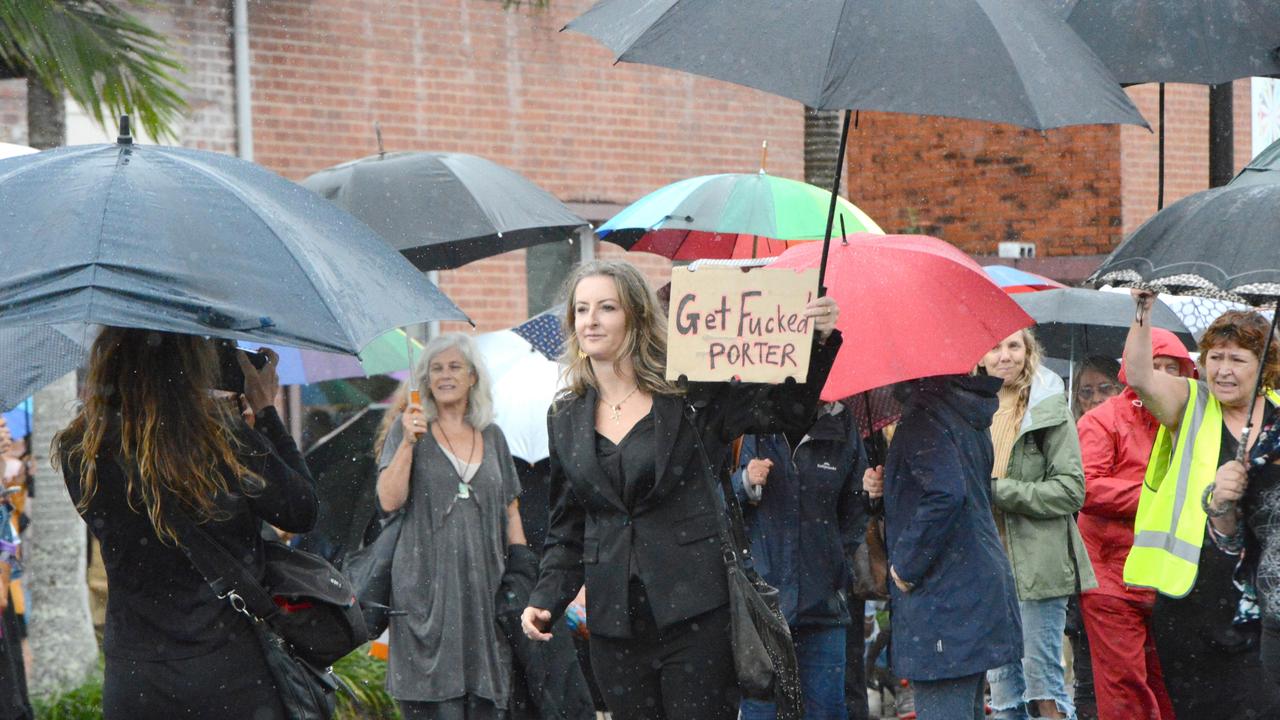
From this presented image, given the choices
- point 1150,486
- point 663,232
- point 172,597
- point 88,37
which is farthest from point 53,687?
point 1150,486

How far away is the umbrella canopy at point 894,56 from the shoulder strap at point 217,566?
1.70 m

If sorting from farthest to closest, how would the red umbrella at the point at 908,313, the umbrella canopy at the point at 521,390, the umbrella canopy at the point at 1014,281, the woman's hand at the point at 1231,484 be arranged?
the umbrella canopy at the point at 1014,281
the umbrella canopy at the point at 521,390
the red umbrella at the point at 908,313
the woman's hand at the point at 1231,484

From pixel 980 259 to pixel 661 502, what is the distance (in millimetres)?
11972

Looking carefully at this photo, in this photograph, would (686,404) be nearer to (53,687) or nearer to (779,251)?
(779,251)

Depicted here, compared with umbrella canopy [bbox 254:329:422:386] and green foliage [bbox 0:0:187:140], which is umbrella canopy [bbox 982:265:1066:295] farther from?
green foliage [bbox 0:0:187:140]

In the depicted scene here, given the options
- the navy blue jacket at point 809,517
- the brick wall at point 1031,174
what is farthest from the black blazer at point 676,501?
the brick wall at point 1031,174

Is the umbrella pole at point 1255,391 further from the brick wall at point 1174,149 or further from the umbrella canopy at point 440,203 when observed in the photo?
the brick wall at point 1174,149

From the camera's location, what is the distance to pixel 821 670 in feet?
22.8

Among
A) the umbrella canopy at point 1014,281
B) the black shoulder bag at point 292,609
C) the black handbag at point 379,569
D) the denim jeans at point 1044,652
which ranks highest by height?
the umbrella canopy at point 1014,281

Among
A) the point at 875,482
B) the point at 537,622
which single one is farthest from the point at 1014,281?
the point at 537,622

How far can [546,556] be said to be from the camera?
504 cm

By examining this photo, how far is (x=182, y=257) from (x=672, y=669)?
186 centimetres

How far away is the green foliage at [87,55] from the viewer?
22.6ft

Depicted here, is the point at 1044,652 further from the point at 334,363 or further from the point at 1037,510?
the point at 334,363
